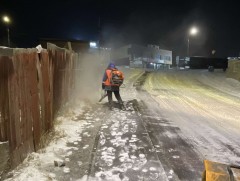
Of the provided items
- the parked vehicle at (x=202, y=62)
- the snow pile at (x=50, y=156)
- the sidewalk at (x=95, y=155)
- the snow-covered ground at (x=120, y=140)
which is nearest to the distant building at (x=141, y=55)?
the parked vehicle at (x=202, y=62)

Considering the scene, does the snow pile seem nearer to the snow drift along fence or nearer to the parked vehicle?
the snow drift along fence

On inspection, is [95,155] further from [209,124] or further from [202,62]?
[202,62]

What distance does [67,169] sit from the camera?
4578 mm

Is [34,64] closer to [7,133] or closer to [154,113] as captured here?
[7,133]

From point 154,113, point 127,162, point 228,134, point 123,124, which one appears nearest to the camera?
point 127,162

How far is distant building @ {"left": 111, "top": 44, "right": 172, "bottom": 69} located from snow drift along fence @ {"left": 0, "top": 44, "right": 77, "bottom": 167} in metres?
43.6

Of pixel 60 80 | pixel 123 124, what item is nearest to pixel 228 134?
pixel 123 124

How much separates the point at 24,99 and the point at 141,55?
53.1 metres

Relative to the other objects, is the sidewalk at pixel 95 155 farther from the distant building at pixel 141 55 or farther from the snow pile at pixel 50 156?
the distant building at pixel 141 55

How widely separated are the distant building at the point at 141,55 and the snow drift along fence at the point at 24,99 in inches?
1715

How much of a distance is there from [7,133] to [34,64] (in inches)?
60.7

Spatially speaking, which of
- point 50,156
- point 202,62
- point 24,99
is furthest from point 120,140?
point 202,62

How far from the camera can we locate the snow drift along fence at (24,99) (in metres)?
3.88

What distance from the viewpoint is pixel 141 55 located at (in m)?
56.7
